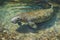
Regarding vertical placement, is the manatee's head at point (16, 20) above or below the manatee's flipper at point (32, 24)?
above

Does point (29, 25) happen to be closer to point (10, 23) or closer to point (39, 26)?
point (39, 26)

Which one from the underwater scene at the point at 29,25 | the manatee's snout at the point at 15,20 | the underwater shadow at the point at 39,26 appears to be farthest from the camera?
the manatee's snout at the point at 15,20

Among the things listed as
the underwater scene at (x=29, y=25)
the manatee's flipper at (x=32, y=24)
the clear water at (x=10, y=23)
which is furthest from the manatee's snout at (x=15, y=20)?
the manatee's flipper at (x=32, y=24)

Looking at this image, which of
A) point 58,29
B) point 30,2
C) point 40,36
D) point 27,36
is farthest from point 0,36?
point 30,2

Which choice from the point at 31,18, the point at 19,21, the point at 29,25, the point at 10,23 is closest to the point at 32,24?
the point at 29,25

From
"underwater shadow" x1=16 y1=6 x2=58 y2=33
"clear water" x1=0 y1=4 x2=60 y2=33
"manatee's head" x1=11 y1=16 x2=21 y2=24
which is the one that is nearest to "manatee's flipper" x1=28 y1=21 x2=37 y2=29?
"underwater shadow" x1=16 y1=6 x2=58 y2=33

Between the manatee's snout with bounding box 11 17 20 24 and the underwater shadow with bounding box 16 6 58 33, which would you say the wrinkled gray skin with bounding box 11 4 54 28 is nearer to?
the manatee's snout with bounding box 11 17 20 24

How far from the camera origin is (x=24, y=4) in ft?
28.0

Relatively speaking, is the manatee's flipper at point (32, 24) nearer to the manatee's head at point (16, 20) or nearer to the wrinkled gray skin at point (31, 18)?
the wrinkled gray skin at point (31, 18)

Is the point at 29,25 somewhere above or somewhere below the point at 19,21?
below

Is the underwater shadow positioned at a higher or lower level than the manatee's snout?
lower

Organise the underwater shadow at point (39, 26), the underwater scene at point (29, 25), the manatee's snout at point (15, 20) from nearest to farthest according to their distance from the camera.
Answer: the underwater scene at point (29, 25)
the underwater shadow at point (39, 26)
the manatee's snout at point (15, 20)

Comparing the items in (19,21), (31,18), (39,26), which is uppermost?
(31,18)

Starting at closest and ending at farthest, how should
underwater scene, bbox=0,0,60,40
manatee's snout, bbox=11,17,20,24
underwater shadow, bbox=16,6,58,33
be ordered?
underwater scene, bbox=0,0,60,40 → underwater shadow, bbox=16,6,58,33 → manatee's snout, bbox=11,17,20,24
